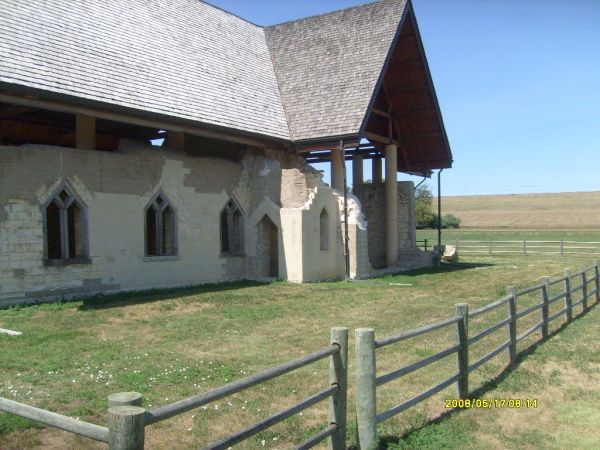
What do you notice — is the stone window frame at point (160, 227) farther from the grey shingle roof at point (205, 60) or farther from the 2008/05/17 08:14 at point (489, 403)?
the 2008/05/17 08:14 at point (489, 403)

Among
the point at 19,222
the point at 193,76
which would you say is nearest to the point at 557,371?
the point at 19,222

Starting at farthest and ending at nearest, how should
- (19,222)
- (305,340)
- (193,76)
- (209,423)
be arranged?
(193,76) < (19,222) < (305,340) < (209,423)

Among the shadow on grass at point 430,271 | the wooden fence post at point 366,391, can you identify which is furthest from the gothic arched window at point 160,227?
the wooden fence post at point 366,391

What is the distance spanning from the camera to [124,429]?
10.3 feet

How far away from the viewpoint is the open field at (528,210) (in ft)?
253

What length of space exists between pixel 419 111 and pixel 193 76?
10638 millimetres

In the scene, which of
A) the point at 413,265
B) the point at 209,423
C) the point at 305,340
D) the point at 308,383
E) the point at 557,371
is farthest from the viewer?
the point at 413,265

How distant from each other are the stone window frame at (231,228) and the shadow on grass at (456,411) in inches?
417

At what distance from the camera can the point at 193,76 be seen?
712 inches

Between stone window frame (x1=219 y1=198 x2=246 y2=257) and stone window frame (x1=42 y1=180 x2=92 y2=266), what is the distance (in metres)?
4.73

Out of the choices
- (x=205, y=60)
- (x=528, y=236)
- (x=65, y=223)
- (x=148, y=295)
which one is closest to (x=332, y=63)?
(x=205, y=60)

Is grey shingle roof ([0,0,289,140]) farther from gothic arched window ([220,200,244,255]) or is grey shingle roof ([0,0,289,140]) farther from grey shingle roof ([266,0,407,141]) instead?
gothic arched window ([220,200,244,255])

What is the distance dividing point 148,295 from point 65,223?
2.57 metres

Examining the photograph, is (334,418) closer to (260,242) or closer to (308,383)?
(308,383)
